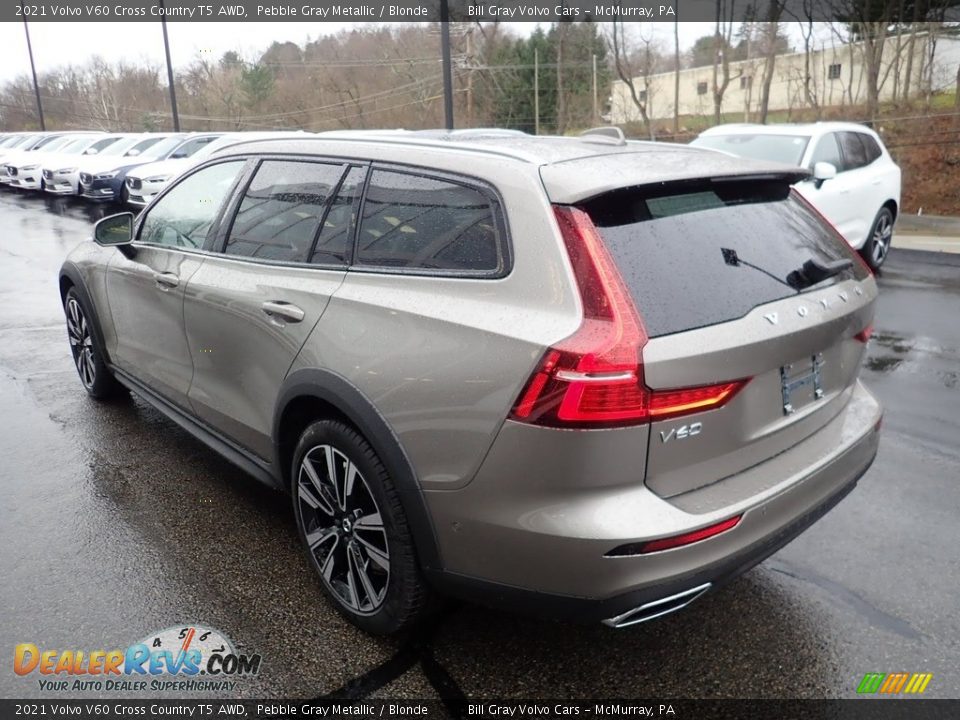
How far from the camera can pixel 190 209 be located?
3920 mm

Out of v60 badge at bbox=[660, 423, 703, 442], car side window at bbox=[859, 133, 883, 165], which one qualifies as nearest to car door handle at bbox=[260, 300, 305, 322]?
v60 badge at bbox=[660, 423, 703, 442]

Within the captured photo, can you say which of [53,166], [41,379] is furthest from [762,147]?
[53,166]

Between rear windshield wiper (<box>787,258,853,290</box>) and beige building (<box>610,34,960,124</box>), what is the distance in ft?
87.9

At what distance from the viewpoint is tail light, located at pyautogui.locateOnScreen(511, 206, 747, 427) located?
80.4 inches

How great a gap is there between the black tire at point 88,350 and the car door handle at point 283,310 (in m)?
2.28

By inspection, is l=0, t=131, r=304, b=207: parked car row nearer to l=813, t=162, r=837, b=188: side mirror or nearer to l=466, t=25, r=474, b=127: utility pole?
l=813, t=162, r=837, b=188: side mirror

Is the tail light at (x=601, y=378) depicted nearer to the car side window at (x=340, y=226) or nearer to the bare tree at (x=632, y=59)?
the car side window at (x=340, y=226)

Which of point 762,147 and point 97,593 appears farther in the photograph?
point 762,147

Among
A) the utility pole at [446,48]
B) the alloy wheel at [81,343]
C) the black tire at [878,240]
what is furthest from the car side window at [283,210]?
the utility pole at [446,48]

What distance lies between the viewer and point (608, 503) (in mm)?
2082

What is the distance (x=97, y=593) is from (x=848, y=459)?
2803 millimetres

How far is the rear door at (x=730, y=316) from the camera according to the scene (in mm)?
2143

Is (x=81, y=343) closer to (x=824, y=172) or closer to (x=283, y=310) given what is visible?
(x=283, y=310)

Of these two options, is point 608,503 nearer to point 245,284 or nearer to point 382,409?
point 382,409
